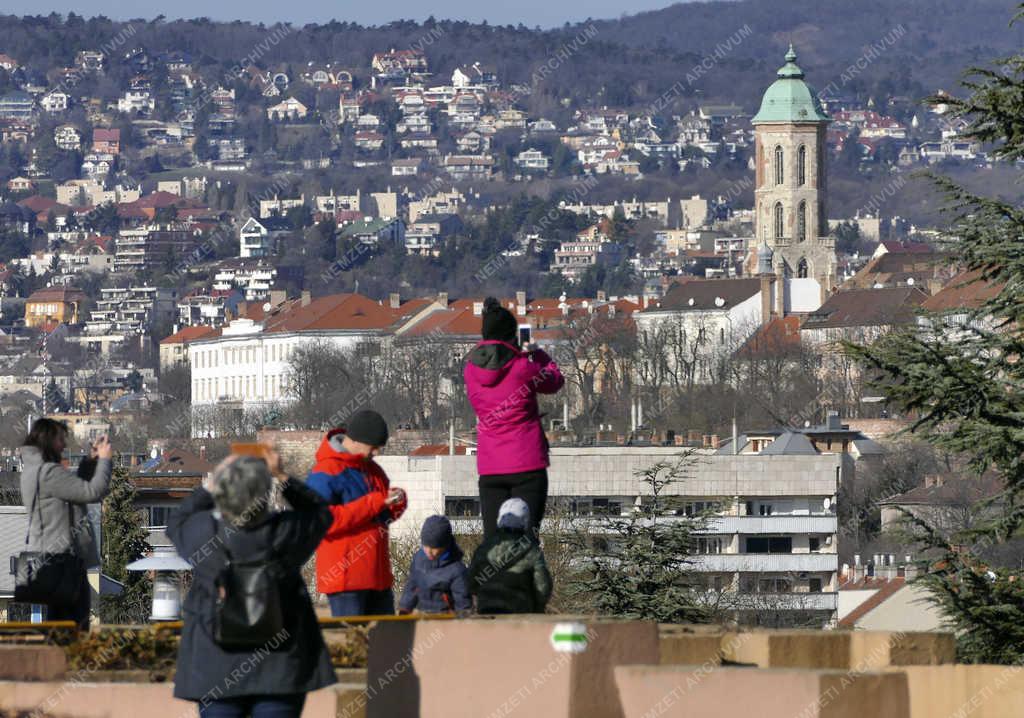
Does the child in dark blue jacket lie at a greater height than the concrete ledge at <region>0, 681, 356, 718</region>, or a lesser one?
greater

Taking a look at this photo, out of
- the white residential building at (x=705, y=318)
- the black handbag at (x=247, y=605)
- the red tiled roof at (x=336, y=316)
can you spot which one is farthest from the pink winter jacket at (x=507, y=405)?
the red tiled roof at (x=336, y=316)

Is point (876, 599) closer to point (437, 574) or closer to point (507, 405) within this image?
point (507, 405)

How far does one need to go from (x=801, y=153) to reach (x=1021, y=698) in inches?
6926

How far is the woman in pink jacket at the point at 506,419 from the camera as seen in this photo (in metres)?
12.2

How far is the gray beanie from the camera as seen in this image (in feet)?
36.7

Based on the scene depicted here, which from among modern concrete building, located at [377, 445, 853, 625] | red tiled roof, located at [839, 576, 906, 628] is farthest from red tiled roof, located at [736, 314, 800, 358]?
red tiled roof, located at [839, 576, 906, 628]

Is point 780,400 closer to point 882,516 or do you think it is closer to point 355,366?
point 355,366

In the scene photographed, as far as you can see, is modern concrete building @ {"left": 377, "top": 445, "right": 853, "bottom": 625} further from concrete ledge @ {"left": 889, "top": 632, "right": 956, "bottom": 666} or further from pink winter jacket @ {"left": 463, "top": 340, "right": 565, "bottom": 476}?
concrete ledge @ {"left": 889, "top": 632, "right": 956, "bottom": 666}

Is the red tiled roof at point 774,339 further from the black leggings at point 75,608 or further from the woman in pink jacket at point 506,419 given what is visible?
the black leggings at point 75,608

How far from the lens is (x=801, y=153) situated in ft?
604

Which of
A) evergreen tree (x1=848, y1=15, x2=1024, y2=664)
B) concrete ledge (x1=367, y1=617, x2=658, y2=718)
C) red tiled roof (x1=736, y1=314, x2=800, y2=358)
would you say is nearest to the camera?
concrete ledge (x1=367, y1=617, x2=658, y2=718)

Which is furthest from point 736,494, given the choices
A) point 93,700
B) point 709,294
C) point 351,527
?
point 709,294

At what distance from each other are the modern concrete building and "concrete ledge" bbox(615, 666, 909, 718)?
186 feet

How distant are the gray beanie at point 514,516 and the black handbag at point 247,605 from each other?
2877 mm
